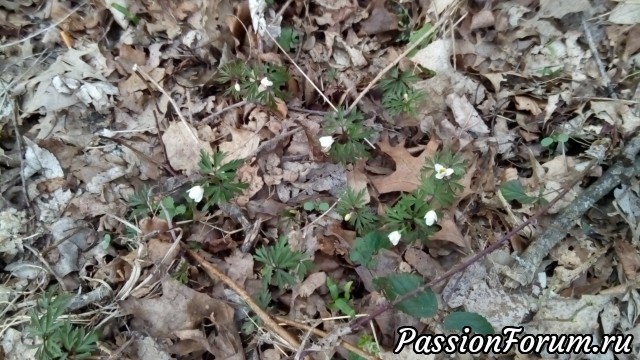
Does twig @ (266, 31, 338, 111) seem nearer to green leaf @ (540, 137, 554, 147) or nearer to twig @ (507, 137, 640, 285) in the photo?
green leaf @ (540, 137, 554, 147)

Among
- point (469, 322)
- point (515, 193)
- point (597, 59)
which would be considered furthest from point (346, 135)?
point (597, 59)

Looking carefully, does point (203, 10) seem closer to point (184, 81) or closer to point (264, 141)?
point (184, 81)

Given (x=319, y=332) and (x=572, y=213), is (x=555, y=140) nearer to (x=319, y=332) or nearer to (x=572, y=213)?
(x=572, y=213)

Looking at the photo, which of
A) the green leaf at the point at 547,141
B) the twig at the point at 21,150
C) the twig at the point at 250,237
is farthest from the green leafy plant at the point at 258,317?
the green leaf at the point at 547,141

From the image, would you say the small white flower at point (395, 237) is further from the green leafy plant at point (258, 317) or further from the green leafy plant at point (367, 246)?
the green leafy plant at point (258, 317)

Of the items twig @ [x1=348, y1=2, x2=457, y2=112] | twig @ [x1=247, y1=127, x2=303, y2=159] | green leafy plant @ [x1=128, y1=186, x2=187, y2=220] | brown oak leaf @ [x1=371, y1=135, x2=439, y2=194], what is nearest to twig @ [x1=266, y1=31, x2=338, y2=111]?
twig @ [x1=348, y1=2, x2=457, y2=112]
